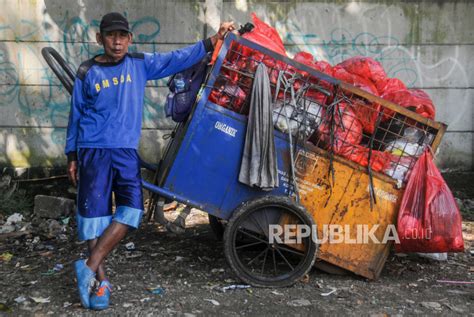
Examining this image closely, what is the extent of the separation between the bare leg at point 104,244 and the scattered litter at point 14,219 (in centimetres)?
239

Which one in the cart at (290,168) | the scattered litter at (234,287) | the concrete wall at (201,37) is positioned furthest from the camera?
the concrete wall at (201,37)

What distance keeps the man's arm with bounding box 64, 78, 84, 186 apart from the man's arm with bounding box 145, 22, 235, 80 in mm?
453

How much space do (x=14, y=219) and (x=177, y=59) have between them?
111 inches

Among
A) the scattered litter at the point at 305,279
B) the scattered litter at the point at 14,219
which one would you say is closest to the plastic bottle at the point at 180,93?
the scattered litter at the point at 305,279

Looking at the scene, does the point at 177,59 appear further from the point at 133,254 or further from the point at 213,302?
the point at 133,254

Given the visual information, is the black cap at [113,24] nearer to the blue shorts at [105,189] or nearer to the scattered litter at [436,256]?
the blue shorts at [105,189]

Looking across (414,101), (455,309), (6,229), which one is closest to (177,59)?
(414,101)

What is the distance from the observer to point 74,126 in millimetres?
3250

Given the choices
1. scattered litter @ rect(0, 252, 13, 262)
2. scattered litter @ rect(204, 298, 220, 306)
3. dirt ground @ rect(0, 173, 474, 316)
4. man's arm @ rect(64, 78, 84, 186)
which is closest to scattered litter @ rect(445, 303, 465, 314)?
dirt ground @ rect(0, 173, 474, 316)

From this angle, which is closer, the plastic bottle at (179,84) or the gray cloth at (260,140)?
the gray cloth at (260,140)

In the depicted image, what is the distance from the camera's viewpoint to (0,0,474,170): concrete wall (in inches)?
239

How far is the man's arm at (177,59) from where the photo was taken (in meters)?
3.41

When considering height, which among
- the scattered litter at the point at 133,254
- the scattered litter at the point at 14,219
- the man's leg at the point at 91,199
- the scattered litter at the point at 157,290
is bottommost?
the scattered litter at the point at 157,290

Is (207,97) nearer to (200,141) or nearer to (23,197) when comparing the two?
(200,141)
